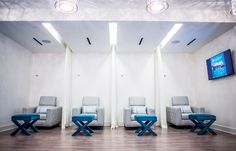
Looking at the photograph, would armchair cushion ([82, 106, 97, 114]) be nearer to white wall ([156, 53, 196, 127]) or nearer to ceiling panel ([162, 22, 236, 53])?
white wall ([156, 53, 196, 127])

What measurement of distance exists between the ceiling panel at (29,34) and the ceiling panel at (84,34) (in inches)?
18.6

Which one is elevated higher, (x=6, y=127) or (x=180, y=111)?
(x=180, y=111)

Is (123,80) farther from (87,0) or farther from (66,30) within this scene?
(87,0)

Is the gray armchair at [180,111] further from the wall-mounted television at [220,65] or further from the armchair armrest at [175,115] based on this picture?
the wall-mounted television at [220,65]

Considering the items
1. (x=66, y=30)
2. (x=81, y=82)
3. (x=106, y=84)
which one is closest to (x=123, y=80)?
(x=106, y=84)

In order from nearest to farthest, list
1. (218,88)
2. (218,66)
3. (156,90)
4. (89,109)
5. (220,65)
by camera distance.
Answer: (220,65) → (218,66) → (218,88) → (89,109) → (156,90)

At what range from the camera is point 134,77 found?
6.38m

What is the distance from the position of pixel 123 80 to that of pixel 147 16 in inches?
120

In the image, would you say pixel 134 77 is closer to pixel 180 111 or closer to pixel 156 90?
pixel 156 90

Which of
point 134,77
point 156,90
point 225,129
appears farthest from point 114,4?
point 225,129

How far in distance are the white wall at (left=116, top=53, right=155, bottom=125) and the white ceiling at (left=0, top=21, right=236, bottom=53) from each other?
2.05 feet

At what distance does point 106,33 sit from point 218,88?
12.3 feet

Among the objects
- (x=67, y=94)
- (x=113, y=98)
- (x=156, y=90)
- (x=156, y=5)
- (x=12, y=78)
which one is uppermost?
(x=156, y=5)

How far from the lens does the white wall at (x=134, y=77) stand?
20.5 ft
